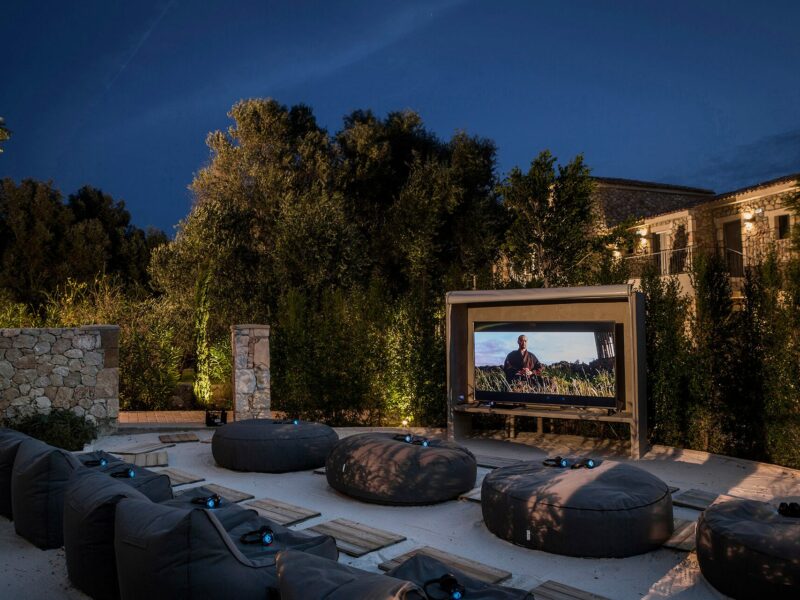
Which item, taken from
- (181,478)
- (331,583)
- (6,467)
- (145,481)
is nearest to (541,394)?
(181,478)

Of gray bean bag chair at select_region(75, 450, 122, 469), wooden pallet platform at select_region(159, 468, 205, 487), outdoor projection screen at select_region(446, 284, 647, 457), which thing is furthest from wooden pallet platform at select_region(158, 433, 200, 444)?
outdoor projection screen at select_region(446, 284, 647, 457)

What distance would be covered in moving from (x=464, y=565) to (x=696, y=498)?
9.47 feet

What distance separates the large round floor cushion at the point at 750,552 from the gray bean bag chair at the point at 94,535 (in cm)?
363

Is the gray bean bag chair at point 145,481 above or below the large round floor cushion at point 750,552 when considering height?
above

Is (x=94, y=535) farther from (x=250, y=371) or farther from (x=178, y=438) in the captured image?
(x=250, y=371)

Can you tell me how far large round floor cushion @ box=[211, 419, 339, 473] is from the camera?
7.65 metres

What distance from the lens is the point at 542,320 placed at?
368 inches

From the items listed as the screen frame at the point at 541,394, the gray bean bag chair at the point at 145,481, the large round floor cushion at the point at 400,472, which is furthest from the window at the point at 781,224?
the gray bean bag chair at the point at 145,481

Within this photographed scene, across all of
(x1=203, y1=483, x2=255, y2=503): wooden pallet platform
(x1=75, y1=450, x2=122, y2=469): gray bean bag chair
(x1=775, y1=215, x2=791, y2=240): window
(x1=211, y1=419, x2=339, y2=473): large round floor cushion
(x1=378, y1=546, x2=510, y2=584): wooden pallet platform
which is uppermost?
(x1=775, y1=215, x2=791, y2=240): window

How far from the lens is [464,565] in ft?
15.2

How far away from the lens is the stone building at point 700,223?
17.3m

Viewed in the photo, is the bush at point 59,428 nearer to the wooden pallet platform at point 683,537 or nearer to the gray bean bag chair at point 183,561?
the gray bean bag chair at point 183,561

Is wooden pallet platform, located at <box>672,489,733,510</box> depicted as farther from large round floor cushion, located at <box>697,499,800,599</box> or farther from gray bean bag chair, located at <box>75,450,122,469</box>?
gray bean bag chair, located at <box>75,450,122,469</box>

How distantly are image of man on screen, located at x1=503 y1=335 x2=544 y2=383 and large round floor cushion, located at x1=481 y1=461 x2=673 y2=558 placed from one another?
3755 millimetres
